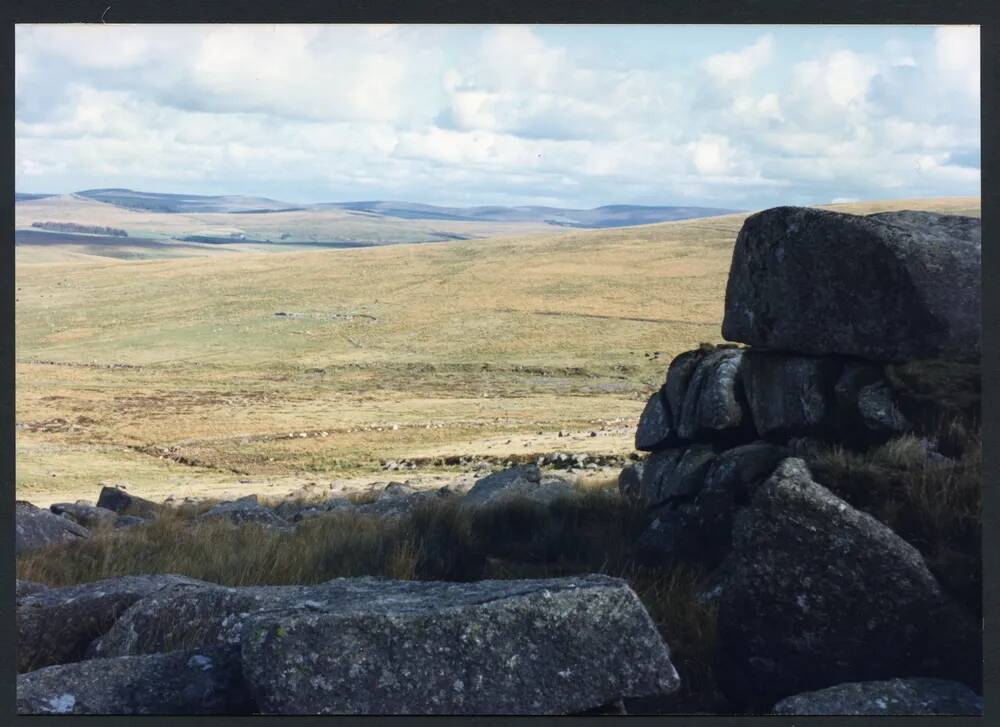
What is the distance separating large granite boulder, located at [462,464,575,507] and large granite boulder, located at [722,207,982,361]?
9.45 ft

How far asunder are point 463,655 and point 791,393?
4.53 m

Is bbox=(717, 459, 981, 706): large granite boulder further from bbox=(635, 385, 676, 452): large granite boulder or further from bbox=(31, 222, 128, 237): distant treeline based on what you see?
bbox=(31, 222, 128, 237): distant treeline

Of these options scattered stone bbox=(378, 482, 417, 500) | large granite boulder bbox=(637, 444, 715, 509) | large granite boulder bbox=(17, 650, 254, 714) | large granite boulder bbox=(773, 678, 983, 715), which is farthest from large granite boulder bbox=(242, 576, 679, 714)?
scattered stone bbox=(378, 482, 417, 500)

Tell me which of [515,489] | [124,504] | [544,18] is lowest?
[124,504]

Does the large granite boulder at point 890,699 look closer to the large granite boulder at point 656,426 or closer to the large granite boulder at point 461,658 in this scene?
the large granite boulder at point 461,658

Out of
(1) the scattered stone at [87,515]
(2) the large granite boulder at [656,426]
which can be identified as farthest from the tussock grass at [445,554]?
(1) the scattered stone at [87,515]

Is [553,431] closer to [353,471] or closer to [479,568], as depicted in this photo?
[353,471]

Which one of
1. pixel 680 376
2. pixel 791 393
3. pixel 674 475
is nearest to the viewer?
pixel 791 393

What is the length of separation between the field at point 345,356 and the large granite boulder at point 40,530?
36.1 ft

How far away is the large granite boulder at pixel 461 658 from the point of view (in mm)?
5285

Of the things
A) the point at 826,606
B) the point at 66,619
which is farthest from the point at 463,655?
the point at 66,619

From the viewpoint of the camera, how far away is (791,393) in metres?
8.76

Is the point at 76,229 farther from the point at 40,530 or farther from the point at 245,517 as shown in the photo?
the point at 40,530

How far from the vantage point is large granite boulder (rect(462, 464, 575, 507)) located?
10680 mm
